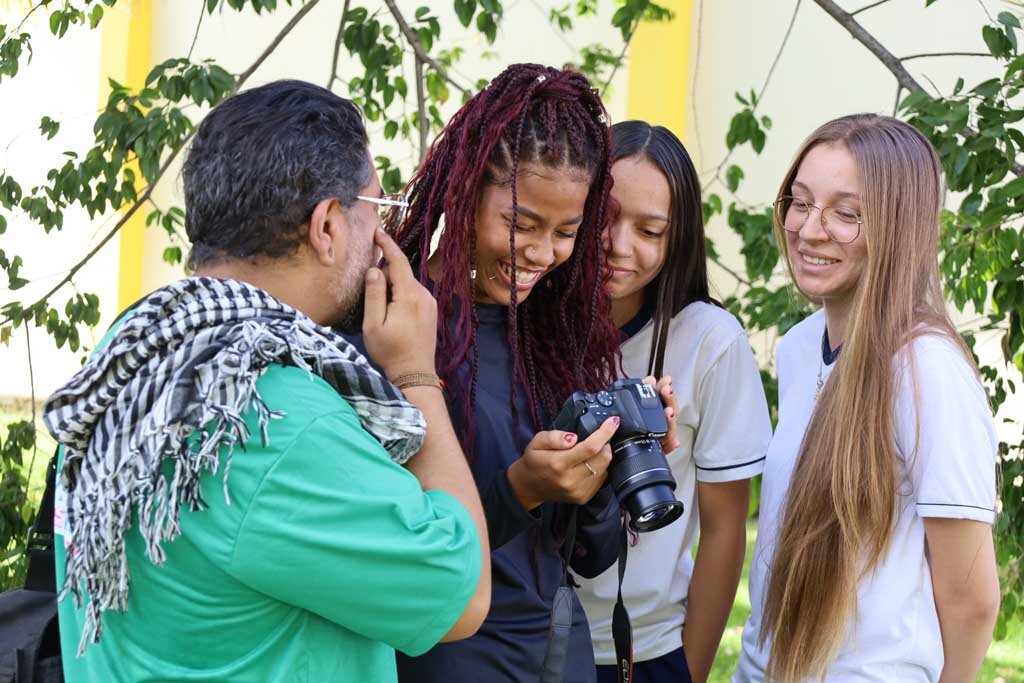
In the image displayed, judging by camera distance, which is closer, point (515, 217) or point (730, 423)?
point (515, 217)

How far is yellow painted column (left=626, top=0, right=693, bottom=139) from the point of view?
270 inches

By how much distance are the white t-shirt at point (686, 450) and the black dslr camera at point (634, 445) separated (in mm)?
484

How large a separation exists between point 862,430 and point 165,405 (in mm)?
1173

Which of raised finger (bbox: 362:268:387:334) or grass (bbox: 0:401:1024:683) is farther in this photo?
grass (bbox: 0:401:1024:683)

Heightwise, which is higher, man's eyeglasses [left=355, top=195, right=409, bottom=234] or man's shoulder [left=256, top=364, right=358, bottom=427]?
man's eyeglasses [left=355, top=195, right=409, bottom=234]

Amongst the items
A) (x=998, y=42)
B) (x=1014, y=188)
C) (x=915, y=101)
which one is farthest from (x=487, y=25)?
(x=1014, y=188)

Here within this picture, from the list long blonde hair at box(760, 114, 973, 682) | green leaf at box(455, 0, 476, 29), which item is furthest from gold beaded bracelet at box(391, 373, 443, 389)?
green leaf at box(455, 0, 476, 29)

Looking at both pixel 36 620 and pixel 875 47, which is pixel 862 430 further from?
pixel 875 47

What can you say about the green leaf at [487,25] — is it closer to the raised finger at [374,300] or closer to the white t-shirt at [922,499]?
the white t-shirt at [922,499]

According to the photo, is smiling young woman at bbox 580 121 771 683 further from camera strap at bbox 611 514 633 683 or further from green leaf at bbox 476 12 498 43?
green leaf at bbox 476 12 498 43

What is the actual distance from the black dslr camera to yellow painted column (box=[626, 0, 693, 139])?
520 cm

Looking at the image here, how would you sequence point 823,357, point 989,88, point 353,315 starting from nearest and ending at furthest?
1. point 353,315
2. point 823,357
3. point 989,88

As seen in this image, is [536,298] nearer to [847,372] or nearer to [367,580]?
[847,372]

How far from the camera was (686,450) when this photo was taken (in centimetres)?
238
